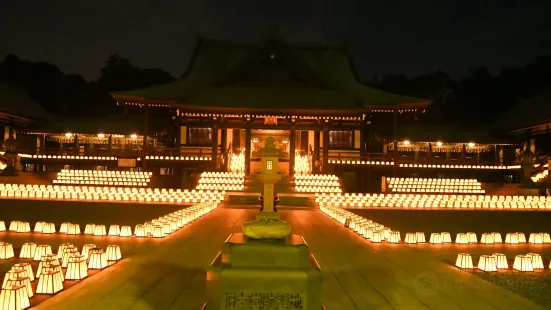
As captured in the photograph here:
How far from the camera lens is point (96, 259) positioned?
8.05m

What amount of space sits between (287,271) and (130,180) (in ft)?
64.8

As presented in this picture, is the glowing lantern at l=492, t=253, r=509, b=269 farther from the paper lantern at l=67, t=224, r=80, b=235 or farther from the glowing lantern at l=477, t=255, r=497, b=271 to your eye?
the paper lantern at l=67, t=224, r=80, b=235

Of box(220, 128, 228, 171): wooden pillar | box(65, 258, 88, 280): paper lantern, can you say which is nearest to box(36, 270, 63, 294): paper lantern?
box(65, 258, 88, 280): paper lantern

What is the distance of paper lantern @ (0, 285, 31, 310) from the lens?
18.2ft

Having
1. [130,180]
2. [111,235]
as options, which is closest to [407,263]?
[111,235]

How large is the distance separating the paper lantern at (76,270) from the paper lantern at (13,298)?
1513 mm

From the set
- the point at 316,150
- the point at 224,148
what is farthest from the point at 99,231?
the point at 316,150

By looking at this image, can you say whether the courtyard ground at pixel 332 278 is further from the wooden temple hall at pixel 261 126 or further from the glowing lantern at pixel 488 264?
the wooden temple hall at pixel 261 126

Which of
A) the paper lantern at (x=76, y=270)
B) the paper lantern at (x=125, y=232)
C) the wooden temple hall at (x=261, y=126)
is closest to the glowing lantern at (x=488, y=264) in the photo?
the paper lantern at (x=76, y=270)

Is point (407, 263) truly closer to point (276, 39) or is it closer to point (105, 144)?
point (276, 39)

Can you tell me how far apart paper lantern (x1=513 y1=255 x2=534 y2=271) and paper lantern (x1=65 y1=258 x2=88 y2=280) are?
769 centimetres

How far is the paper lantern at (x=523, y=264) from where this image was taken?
372 inches

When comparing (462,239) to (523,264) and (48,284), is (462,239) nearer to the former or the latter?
(523,264)

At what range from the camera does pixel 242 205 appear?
19.1 metres
